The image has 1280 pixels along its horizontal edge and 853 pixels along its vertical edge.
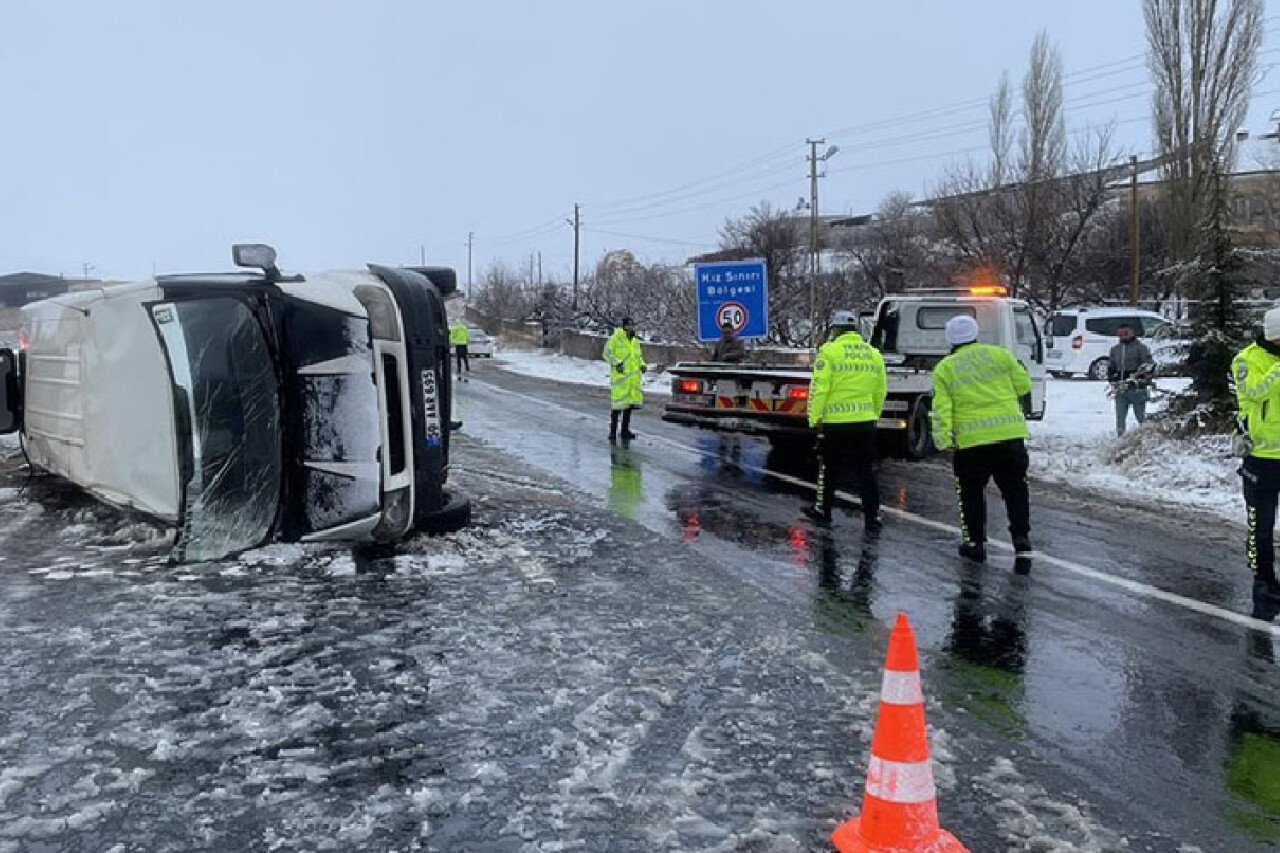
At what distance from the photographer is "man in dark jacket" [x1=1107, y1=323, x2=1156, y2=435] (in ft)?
43.7

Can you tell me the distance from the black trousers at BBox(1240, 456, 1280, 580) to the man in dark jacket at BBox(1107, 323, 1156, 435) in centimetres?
737

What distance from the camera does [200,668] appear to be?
4.88 metres

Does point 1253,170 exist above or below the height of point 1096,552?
above

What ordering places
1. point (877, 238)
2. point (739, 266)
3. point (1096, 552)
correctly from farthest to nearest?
point (877, 238)
point (739, 266)
point (1096, 552)

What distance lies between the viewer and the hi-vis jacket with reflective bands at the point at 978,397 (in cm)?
729

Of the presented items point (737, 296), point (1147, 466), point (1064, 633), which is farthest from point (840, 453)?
point (737, 296)

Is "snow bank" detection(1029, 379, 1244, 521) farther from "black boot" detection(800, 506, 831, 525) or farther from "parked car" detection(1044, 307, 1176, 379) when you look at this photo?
"parked car" detection(1044, 307, 1176, 379)

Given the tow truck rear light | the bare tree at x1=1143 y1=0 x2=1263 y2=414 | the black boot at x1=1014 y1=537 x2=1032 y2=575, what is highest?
the bare tree at x1=1143 y1=0 x2=1263 y2=414

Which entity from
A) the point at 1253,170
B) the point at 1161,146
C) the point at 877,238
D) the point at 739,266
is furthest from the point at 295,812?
the point at 1253,170

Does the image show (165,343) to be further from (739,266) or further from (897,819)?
(739,266)

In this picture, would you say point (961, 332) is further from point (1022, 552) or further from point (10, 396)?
point (10, 396)

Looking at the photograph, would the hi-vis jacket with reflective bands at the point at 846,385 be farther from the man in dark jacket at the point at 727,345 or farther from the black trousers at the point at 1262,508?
the man in dark jacket at the point at 727,345

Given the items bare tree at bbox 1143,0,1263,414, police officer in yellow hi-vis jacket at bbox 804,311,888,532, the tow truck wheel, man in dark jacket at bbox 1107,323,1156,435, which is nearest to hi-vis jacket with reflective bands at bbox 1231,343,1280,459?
police officer in yellow hi-vis jacket at bbox 804,311,888,532

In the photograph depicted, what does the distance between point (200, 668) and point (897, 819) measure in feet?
10.6
